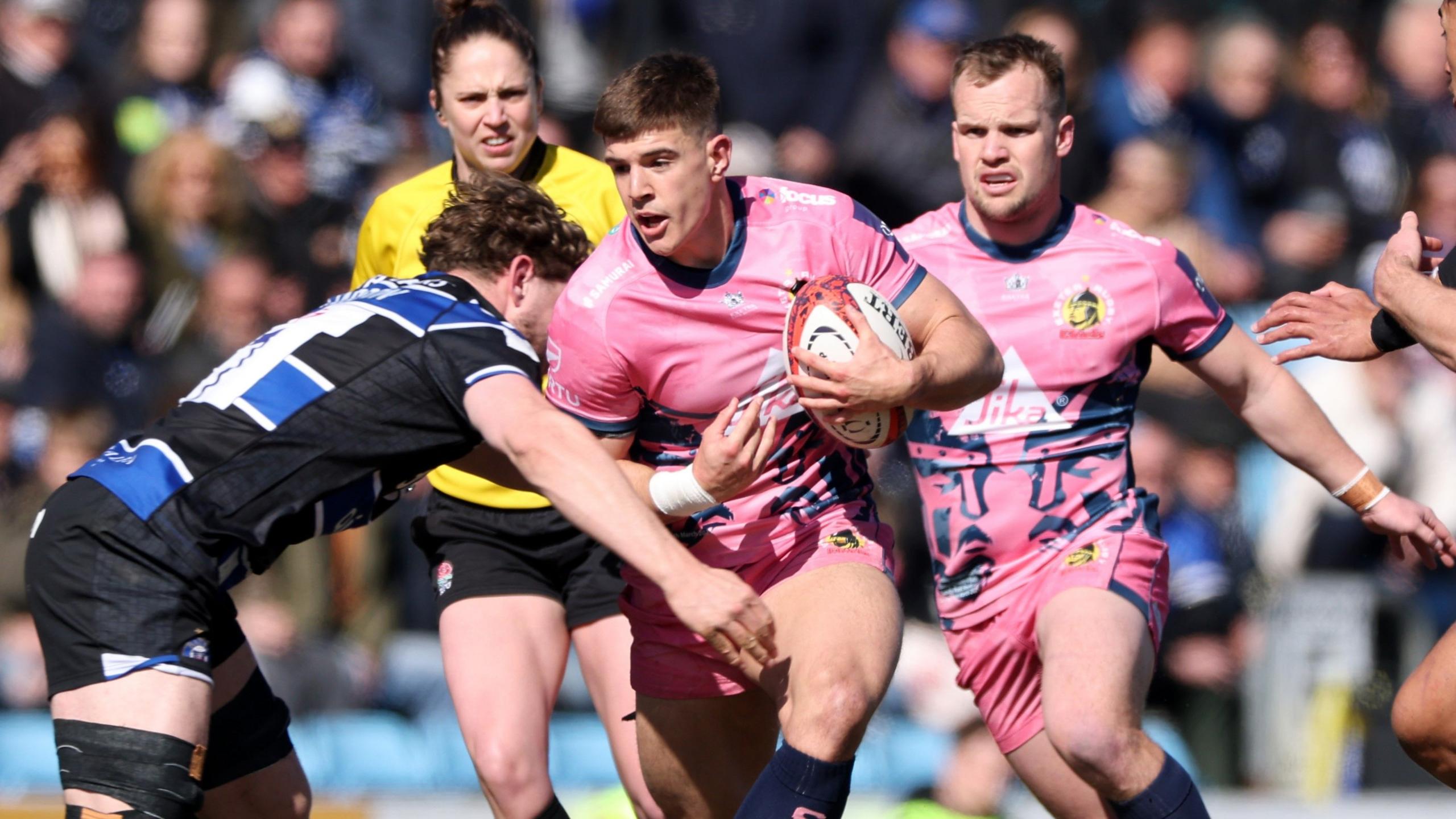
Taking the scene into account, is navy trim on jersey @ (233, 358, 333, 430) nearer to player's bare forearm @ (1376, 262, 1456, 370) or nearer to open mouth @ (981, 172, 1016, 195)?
open mouth @ (981, 172, 1016, 195)

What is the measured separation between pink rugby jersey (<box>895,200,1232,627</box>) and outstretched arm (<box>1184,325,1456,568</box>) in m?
0.11

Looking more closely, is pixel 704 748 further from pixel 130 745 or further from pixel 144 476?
pixel 144 476

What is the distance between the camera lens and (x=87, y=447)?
28.1ft

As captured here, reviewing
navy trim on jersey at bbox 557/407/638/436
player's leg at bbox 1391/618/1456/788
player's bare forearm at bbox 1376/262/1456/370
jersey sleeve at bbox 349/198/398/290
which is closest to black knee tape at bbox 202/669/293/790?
navy trim on jersey at bbox 557/407/638/436

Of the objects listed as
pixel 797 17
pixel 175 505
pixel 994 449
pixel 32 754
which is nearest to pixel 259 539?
pixel 175 505

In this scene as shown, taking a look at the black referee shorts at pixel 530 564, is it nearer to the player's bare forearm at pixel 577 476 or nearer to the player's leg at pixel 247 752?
the player's leg at pixel 247 752

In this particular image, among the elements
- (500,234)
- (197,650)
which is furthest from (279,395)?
(500,234)

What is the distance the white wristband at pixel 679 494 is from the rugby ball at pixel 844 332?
Result: 1.22 feet

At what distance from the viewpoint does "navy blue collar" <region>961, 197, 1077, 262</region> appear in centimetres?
559

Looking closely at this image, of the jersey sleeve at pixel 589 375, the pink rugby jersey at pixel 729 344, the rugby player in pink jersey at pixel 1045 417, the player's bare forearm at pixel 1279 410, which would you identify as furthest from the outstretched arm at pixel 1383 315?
the jersey sleeve at pixel 589 375

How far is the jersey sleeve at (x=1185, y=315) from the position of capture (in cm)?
546

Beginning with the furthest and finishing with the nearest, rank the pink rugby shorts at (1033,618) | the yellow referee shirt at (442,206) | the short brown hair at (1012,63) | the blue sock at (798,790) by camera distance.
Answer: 1. the yellow referee shirt at (442,206)
2. the short brown hair at (1012,63)
3. the pink rugby shorts at (1033,618)
4. the blue sock at (798,790)

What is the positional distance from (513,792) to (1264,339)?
2692mm

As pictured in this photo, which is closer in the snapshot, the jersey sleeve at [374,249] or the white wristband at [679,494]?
the white wristband at [679,494]
